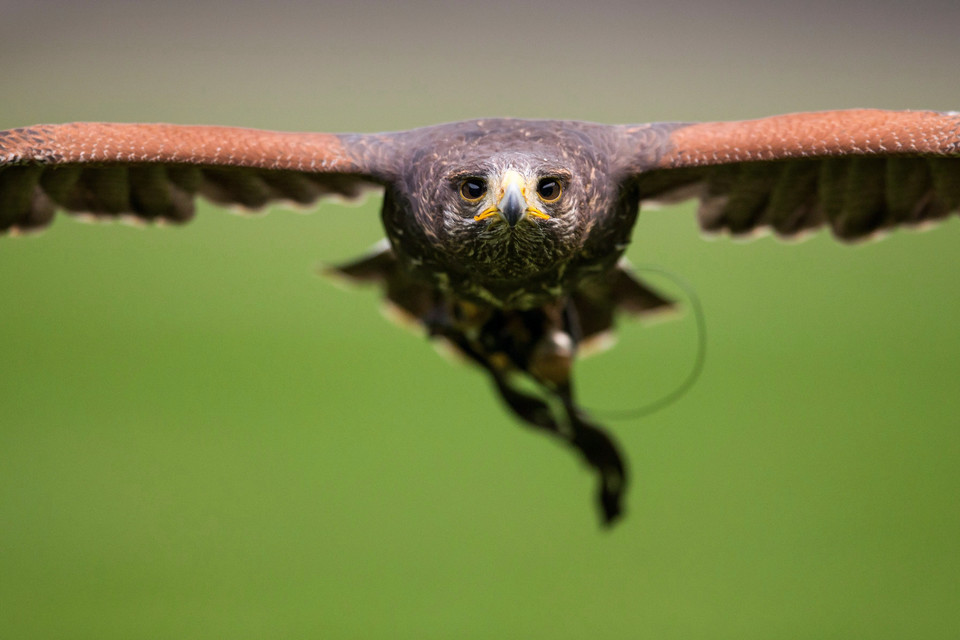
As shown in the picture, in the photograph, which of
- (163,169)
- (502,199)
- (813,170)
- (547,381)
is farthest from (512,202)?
(163,169)

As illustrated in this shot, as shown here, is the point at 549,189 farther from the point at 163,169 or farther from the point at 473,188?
the point at 163,169

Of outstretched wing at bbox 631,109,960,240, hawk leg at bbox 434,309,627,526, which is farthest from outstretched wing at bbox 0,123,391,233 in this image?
outstretched wing at bbox 631,109,960,240

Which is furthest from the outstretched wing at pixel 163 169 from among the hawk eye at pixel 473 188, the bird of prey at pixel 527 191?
the hawk eye at pixel 473 188

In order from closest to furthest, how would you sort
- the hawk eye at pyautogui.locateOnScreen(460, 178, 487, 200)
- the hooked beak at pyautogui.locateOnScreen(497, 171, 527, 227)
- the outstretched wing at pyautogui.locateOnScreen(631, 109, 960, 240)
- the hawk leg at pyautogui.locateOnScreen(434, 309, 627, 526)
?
the hooked beak at pyautogui.locateOnScreen(497, 171, 527, 227), the hawk eye at pyautogui.locateOnScreen(460, 178, 487, 200), the outstretched wing at pyautogui.locateOnScreen(631, 109, 960, 240), the hawk leg at pyautogui.locateOnScreen(434, 309, 627, 526)

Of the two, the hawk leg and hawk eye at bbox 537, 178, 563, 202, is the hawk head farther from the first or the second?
the hawk leg

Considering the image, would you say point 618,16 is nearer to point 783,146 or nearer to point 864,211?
point 864,211

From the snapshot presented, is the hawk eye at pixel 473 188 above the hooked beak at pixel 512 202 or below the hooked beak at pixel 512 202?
above

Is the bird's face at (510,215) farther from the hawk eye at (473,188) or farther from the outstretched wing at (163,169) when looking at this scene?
the outstretched wing at (163,169)
